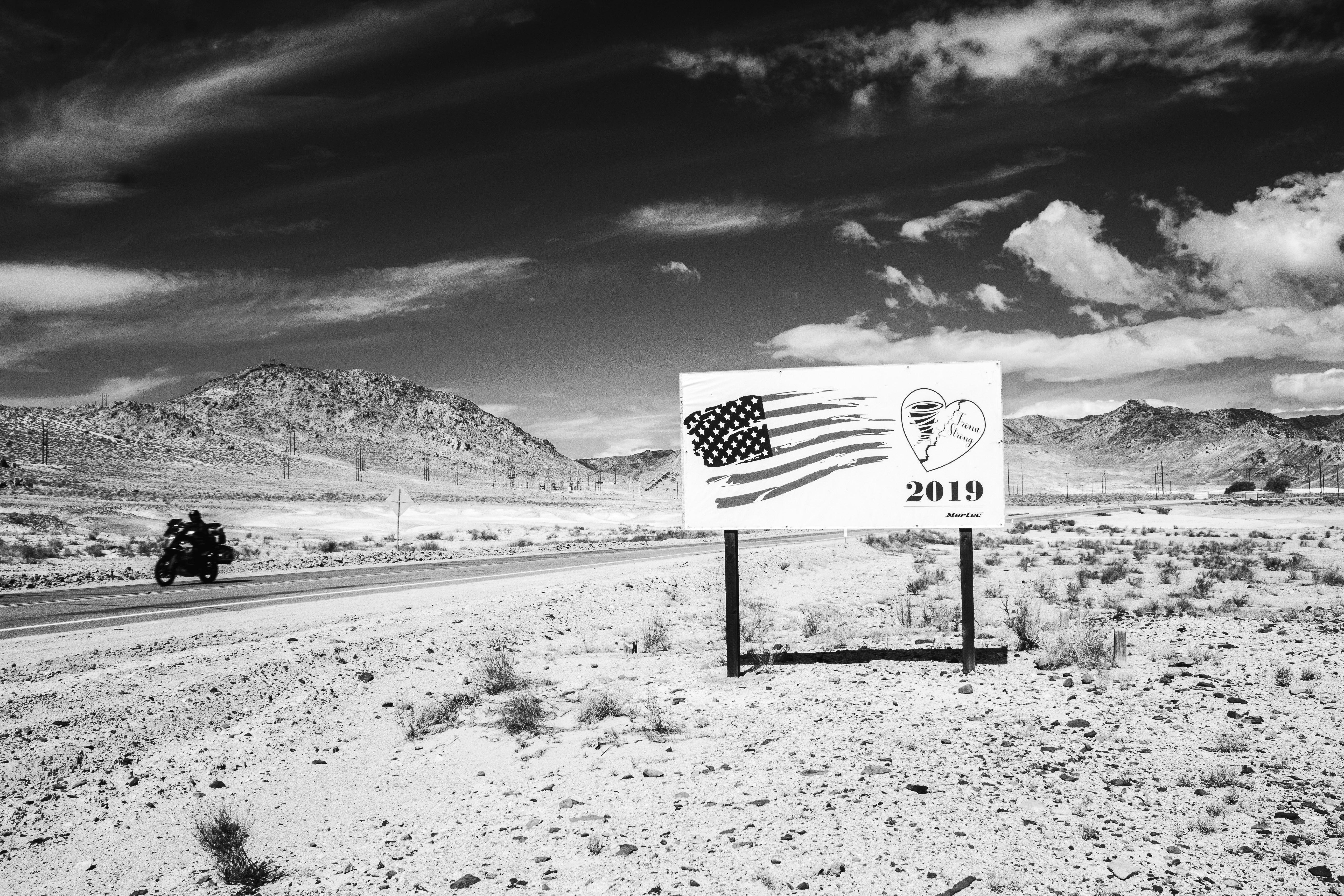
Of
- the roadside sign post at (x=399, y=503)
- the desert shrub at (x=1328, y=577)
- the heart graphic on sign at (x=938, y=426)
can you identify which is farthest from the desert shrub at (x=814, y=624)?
the roadside sign post at (x=399, y=503)

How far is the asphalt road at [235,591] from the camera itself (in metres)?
12.6

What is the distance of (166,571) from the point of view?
17.7 m

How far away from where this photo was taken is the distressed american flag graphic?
902cm

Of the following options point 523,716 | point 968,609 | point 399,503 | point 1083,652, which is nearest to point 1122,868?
point 968,609

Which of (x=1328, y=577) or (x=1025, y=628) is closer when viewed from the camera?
(x=1025, y=628)

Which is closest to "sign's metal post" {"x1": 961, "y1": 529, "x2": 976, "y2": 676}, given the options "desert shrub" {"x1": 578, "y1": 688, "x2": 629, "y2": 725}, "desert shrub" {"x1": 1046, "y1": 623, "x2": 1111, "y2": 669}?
"desert shrub" {"x1": 1046, "y1": 623, "x2": 1111, "y2": 669}

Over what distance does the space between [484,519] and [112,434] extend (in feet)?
268

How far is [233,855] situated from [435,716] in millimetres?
2791

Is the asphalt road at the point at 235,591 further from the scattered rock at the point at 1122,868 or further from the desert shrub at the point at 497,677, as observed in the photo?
the scattered rock at the point at 1122,868

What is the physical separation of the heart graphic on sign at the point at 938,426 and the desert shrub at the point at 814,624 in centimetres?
396

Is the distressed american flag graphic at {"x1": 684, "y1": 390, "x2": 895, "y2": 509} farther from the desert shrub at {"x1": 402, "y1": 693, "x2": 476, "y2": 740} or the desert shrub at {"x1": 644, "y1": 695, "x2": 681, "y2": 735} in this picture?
the desert shrub at {"x1": 402, "y1": 693, "x2": 476, "y2": 740}

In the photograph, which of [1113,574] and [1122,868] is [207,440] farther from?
[1122,868]

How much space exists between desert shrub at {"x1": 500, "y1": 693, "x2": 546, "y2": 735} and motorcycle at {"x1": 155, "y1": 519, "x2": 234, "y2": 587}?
13.1m

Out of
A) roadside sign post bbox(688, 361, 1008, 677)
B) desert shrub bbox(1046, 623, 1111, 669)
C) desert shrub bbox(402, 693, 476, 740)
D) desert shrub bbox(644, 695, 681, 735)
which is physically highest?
roadside sign post bbox(688, 361, 1008, 677)
